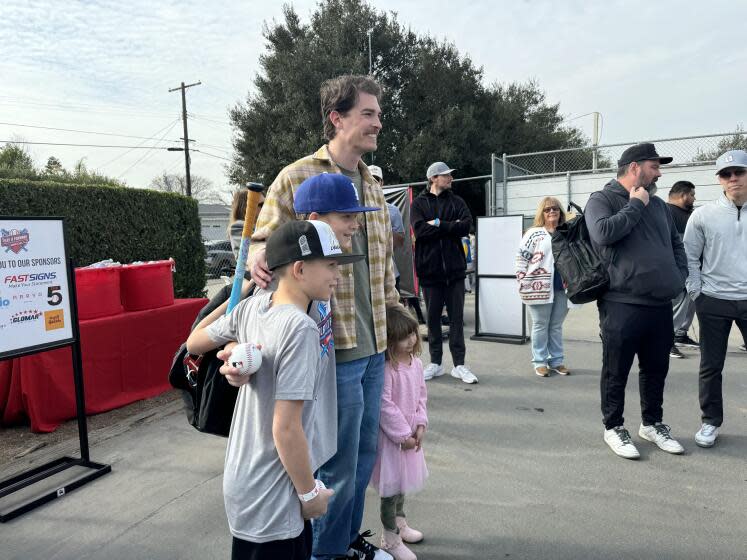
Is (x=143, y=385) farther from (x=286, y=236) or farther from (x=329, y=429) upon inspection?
(x=286, y=236)

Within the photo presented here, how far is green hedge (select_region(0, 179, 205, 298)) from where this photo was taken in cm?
497

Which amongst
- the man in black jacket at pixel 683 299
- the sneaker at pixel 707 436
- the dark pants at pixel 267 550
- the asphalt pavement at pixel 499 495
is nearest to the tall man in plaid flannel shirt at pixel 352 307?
the dark pants at pixel 267 550

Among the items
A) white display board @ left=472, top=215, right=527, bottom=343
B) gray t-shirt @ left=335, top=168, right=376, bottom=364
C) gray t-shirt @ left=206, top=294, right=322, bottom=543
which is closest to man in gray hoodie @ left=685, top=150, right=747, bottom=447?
gray t-shirt @ left=335, top=168, right=376, bottom=364

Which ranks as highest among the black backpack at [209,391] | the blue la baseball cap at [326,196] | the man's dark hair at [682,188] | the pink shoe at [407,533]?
the man's dark hair at [682,188]

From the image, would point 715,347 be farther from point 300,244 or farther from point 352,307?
point 300,244

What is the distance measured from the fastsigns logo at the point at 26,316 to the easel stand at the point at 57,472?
0.18 meters

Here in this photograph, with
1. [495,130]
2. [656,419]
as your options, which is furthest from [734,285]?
[495,130]

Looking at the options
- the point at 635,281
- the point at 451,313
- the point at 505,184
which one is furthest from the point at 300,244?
the point at 505,184

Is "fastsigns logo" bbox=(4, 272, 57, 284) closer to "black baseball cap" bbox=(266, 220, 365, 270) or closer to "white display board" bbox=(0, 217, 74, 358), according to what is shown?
"white display board" bbox=(0, 217, 74, 358)

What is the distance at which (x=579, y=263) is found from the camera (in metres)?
3.42

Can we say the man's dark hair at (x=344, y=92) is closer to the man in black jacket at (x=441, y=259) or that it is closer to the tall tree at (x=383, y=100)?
the man in black jacket at (x=441, y=259)

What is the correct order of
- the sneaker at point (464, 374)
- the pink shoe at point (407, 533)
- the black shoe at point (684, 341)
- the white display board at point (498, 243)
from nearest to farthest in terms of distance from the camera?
the pink shoe at point (407, 533)
the sneaker at point (464, 374)
the black shoe at point (684, 341)
the white display board at point (498, 243)

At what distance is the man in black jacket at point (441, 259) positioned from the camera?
491 centimetres

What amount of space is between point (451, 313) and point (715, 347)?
219 centimetres
